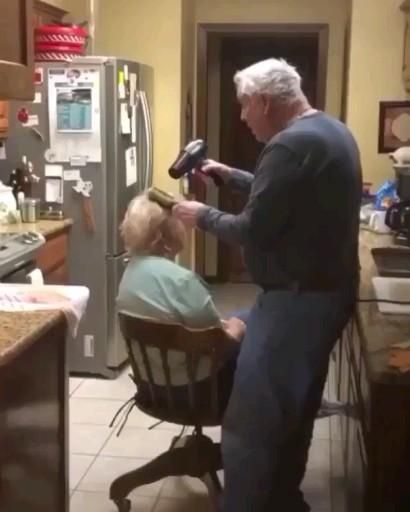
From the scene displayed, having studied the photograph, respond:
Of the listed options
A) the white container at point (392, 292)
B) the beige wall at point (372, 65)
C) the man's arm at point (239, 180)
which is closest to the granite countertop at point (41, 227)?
the man's arm at point (239, 180)

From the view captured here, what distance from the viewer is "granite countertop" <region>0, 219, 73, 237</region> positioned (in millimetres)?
3832

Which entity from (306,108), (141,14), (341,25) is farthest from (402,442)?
(341,25)

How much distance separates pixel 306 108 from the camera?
101 inches

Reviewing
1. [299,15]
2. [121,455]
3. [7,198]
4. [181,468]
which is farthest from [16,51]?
[299,15]

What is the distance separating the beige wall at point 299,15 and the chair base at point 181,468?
11.4 ft

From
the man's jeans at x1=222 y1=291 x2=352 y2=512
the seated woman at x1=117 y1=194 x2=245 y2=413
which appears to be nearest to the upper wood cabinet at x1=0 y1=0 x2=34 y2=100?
the seated woman at x1=117 y1=194 x2=245 y2=413

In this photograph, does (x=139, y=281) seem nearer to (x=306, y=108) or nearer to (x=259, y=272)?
(x=259, y=272)

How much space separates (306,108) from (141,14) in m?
2.82

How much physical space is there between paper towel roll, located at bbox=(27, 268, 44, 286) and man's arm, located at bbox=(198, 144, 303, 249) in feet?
4.58

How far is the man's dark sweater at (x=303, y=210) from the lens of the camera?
7.76 ft

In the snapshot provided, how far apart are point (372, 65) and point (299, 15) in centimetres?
122

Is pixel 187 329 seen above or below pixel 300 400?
above

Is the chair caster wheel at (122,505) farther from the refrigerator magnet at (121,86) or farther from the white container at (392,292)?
the refrigerator magnet at (121,86)

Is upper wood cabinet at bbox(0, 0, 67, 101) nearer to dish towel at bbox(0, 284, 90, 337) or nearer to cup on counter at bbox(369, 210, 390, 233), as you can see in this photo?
dish towel at bbox(0, 284, 90, 337)
